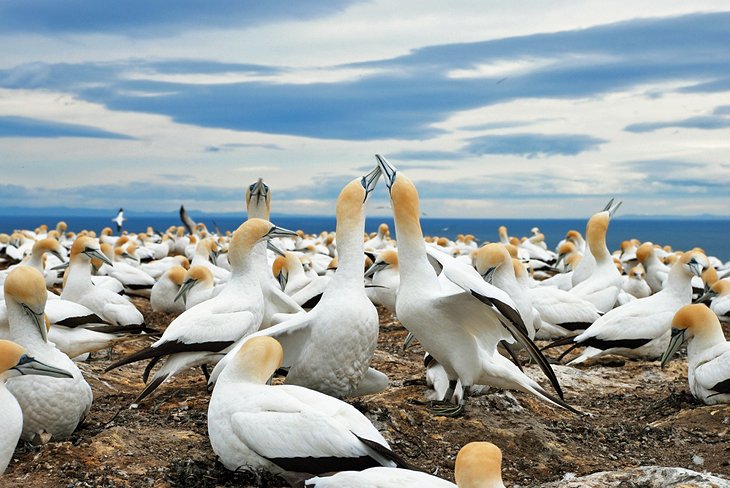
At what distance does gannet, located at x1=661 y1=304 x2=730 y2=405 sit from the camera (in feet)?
20.6

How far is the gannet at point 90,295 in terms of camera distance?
9.11 m

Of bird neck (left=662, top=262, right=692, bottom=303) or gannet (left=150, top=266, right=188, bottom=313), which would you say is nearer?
bird neck (left=662, top=262, right=692, bottom=303)

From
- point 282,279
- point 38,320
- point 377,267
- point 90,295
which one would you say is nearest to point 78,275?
point 90,295

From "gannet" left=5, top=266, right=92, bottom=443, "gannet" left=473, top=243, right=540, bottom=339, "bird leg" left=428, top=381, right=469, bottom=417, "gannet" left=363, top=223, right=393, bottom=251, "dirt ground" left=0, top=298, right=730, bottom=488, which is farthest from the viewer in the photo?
"gannet" left=363, top=223, right=393, bottom=251

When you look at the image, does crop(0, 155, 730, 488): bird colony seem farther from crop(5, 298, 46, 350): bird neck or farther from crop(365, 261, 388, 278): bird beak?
crop(365, 261, 388, 278): bird beak

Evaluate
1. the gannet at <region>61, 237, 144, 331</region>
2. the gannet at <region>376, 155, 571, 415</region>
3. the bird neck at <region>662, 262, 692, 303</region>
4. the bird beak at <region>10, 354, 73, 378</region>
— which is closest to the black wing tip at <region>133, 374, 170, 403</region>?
the bird beak at <region>10, 354, 73, 378</region>

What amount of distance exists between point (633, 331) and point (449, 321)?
3.23 metres

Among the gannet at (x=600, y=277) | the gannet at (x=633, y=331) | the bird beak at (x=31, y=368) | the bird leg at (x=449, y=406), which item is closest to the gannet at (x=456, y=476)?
the bird beak at (x=31, y=368)

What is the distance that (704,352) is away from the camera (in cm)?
662

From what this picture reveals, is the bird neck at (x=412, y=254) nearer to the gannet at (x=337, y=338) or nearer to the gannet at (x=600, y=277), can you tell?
the gannet at (x=337, y=338)

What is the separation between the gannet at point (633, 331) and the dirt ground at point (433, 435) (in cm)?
67

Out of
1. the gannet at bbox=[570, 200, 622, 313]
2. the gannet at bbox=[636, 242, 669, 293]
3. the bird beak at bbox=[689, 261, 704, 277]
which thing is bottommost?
the gannet at bbox=[636, 242, 669, 293]

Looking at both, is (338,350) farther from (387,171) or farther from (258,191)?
(258,191)

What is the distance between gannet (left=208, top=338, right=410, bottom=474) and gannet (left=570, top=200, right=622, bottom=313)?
683cm
